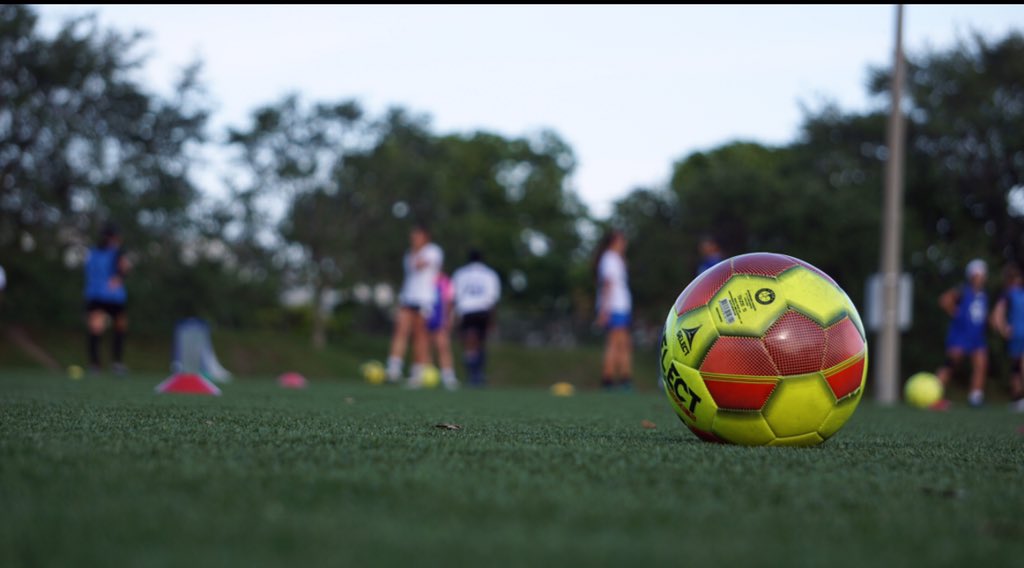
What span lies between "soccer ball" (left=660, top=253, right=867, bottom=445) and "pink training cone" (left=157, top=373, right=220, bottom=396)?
5.25 m

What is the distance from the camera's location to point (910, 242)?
28.0m

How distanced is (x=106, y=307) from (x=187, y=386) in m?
6.34

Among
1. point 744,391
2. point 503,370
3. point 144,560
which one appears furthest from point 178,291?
point 144,560

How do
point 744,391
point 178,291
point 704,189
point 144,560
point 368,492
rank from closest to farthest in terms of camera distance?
point 144,560 < point 368,492 < point 744,391 < point 178,291 < point 704,189

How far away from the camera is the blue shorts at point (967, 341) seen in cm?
1477

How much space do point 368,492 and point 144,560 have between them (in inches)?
33.0

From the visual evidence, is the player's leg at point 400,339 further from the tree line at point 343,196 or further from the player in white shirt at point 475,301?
the tree line at point 343,196

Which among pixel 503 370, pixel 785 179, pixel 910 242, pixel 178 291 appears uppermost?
pixel 785 179

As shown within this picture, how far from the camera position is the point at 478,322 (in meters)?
15.5

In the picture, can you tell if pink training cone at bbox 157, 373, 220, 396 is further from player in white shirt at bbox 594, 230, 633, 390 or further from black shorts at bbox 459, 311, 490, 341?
black shorts at bbox 459, 311, 490, 341

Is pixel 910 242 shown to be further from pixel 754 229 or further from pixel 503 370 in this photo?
pixel 503 370

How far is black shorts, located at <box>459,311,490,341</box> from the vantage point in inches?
607

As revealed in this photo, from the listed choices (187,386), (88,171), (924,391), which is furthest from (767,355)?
(88,171)

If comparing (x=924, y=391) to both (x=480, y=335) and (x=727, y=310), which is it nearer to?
(x=480, y=335)
